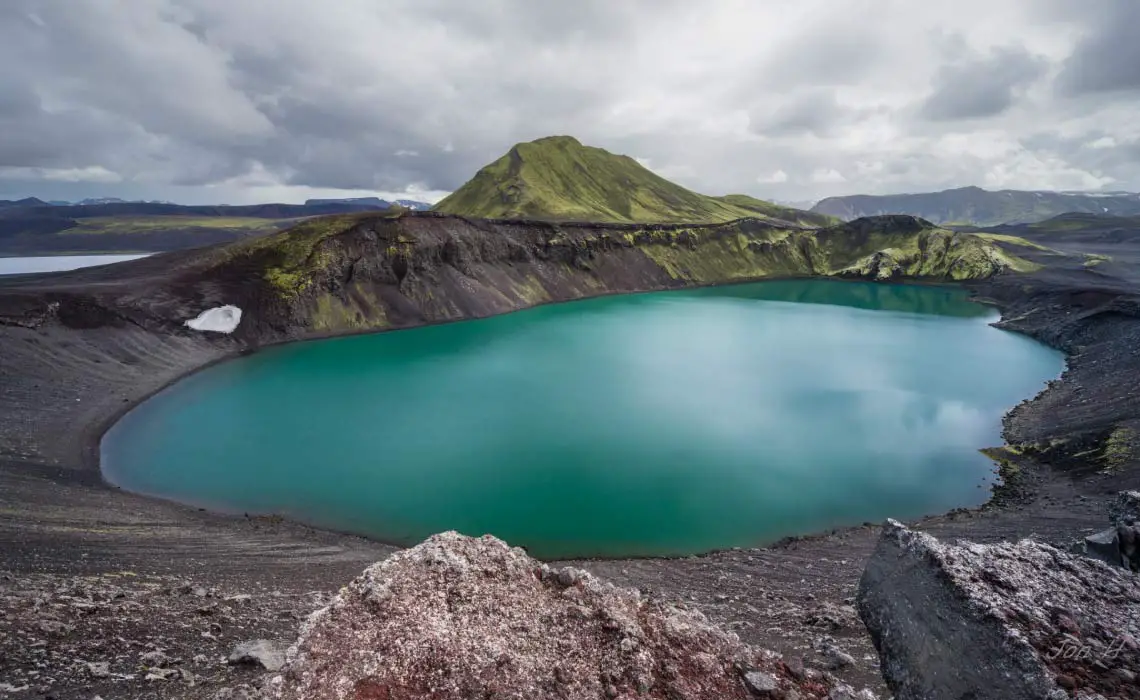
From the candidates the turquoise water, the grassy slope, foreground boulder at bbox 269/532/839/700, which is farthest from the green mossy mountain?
foreground boulder at bbox 269/532/839/700

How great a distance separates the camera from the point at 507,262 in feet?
294

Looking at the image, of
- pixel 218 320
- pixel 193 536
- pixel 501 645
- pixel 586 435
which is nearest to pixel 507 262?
pixel 218 320

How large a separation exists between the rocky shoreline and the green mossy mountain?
101976 mm

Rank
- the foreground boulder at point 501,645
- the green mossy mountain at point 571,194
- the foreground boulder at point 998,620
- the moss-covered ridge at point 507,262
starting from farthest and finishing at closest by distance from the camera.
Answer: the green mossy mountain at point 571,194
the moss-covered ridge at point 507,262
the foreground boulder at point 501,645
the foreground boulder at point 998,620

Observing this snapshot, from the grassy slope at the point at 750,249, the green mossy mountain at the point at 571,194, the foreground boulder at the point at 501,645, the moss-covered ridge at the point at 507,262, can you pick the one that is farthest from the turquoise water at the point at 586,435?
the green mossy mountain at the point at 571,194

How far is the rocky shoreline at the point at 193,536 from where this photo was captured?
1152 centimetres

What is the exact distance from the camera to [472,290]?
7819 cm

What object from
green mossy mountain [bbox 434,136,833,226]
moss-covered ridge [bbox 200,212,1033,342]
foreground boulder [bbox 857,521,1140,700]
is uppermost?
green mossy mountain [bbox 434,136,833,226]

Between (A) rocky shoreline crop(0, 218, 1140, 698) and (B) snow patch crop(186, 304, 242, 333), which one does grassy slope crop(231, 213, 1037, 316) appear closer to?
(B) snow patch crop(186, 304, 242, 333)

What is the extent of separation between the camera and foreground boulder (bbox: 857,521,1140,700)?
7246 millimetres

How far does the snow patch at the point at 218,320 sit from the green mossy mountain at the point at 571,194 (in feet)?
283

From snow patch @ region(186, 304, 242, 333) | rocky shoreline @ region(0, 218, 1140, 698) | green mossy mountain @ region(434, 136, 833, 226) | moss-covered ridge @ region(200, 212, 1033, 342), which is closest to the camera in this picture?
rocky shoreline @ region(0, 218, 1140, 698)

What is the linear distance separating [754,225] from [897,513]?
122m

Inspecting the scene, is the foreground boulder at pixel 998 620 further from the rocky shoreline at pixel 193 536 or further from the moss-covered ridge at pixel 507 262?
the moss-covered ridge at pixel 507 262
